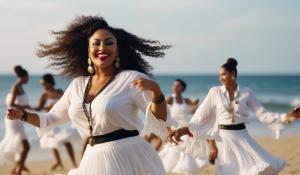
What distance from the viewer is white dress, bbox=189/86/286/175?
30.9 feet

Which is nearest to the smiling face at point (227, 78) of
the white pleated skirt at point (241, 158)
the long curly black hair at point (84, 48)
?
the white pleated skirt at point (241, 158)

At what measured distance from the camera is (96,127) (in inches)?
236

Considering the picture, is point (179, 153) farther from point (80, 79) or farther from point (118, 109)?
point (118, 109)

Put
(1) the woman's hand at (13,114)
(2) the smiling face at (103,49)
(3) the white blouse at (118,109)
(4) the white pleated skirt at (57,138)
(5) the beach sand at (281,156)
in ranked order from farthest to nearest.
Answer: (4) the white pleated skirt at (57,138)
(5) the beach sand at (281,156)
(1) the woman's hand at (13,114)
(2) the smiling face at (103,49)
(3) the white blouse at (118,109)

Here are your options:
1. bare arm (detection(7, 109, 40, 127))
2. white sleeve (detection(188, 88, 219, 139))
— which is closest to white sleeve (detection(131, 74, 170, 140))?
bare arm (detection(7, 109, 40, 127))

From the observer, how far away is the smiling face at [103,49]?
6281 mm

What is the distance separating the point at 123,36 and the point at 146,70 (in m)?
0.37

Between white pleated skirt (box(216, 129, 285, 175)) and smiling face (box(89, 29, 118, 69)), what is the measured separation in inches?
137

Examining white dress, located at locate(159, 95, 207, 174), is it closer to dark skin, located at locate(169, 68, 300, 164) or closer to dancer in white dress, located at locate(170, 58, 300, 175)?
dancer in white dress, located at locate(170, 58, 300, 175)

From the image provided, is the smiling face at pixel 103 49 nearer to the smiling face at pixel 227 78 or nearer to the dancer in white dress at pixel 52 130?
the smiling face at pixel 227 78

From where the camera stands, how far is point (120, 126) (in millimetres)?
5984

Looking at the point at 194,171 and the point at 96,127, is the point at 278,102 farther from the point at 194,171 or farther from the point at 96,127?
the point at 96,127

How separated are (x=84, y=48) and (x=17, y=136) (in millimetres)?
A: 7520

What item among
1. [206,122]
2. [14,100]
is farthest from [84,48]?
[14,100]
